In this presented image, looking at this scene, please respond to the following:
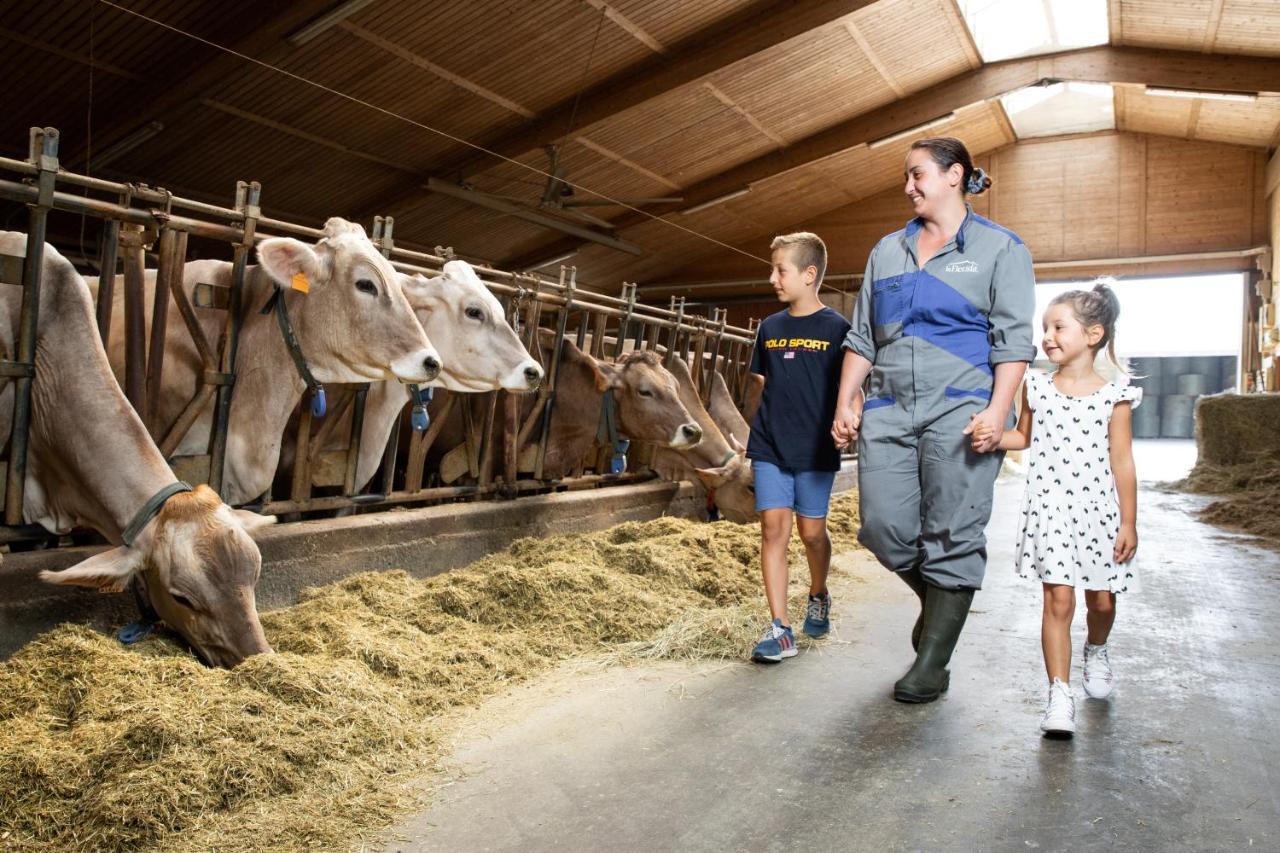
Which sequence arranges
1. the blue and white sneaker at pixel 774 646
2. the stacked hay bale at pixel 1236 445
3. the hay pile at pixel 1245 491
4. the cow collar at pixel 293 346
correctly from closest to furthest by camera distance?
the blue and white sneaker at pixel 774 646 → the cow collar at pixel 293 346 → the hay pile at pixel 1245 491 → the stacked hay bale at pixel 1236 445

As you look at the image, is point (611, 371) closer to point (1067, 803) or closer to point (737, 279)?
point (1067, 803)

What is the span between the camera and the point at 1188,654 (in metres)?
3.38

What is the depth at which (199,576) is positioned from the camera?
2.66 meters

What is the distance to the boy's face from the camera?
3.40 meters

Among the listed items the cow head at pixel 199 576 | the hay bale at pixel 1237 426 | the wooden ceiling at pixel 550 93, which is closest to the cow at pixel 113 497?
the cow head at pixel 199 576

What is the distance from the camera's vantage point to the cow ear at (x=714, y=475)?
20.9ft

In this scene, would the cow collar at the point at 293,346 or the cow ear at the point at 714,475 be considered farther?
the cow ear at the point at 714,475

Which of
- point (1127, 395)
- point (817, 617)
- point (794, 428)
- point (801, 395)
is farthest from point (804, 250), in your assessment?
point (817, 617)

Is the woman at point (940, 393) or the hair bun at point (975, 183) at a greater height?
the hair bun at point (975, 183)

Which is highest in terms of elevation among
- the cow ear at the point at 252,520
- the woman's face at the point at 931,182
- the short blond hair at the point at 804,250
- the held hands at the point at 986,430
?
the woman's face at the point at 931,182

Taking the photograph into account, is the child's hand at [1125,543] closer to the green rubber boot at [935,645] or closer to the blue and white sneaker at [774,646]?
the green rubber boot at [935,645]

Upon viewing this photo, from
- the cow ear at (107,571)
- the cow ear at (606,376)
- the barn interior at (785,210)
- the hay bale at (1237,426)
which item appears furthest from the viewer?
the hay bale at (1237,426)

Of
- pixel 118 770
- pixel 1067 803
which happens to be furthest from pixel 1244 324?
pixel 118 770

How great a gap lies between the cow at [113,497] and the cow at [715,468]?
3.91m
